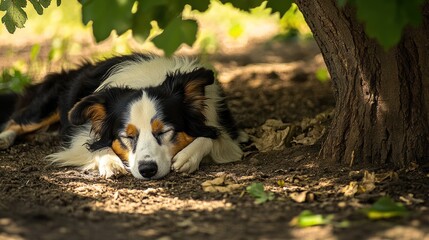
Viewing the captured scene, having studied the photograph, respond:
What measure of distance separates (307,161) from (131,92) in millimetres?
1429

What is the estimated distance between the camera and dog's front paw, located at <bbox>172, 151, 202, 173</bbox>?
18.0ft

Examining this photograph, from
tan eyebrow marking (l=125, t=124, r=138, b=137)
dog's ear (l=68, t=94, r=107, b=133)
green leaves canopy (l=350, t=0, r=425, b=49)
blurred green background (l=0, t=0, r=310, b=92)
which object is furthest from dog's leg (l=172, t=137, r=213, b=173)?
blurred green background (l=0, t=0, r=310, b=92)

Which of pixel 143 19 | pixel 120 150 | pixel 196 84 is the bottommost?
pixel 120 150

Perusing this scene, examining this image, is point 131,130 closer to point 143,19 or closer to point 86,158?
point 86,158

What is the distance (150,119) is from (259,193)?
1215mm

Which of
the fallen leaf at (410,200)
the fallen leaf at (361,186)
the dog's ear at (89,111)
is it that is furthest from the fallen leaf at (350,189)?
the dog's ear at (89,111)

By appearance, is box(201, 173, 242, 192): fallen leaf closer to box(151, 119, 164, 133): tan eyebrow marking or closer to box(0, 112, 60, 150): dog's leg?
box(151, 119, 164, 133): tan eyebrow marking

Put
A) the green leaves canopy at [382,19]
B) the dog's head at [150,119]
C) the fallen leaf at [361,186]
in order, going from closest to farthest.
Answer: the green leaves canopy at [382,19] < the fallen leaf at [361,186] < the dog's head at [150,119]

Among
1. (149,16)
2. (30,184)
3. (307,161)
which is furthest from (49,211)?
(307,161)

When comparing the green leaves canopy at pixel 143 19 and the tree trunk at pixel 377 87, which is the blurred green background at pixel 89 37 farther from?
the green leaves canopy at pixel 143 19

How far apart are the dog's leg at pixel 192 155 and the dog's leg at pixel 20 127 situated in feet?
6.40

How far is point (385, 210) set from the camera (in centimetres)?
398

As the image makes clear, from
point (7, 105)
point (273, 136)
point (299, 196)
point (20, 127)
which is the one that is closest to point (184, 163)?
point (273, 136)

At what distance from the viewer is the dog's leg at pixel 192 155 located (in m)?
5.50
